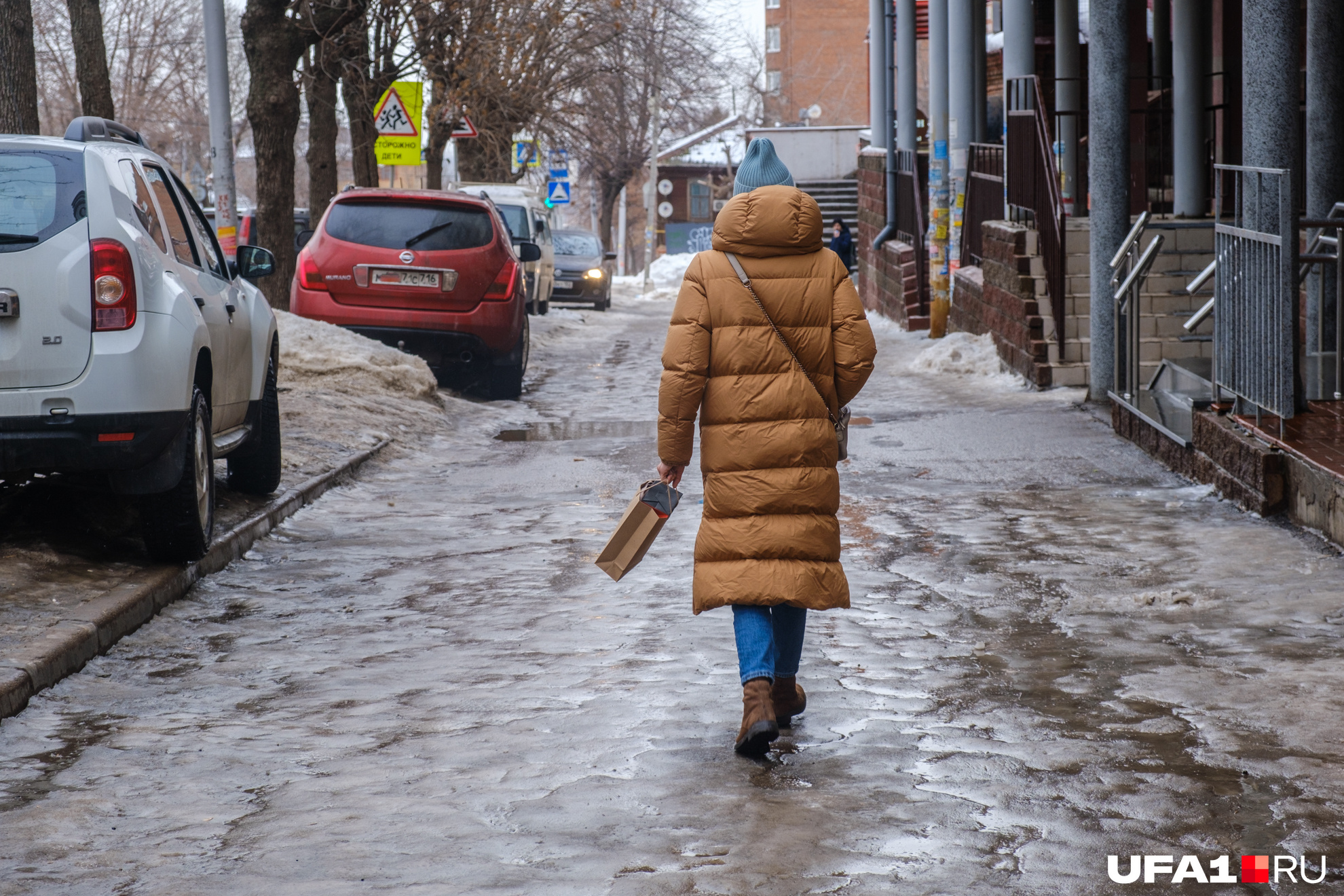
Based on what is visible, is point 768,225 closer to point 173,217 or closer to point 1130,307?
point 173,217

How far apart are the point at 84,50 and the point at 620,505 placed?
10.6 metres

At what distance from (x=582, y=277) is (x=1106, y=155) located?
2287 cm

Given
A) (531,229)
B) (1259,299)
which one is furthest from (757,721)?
(531,229)

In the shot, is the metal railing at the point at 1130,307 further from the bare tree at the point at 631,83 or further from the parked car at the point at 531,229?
the bare tree at the point at 631,83

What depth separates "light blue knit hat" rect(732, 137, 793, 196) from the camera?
15.8ft

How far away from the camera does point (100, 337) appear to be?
6293 mm

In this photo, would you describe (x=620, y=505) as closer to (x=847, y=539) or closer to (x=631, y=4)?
(x=847, y=539)

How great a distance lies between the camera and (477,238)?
47.8 ft

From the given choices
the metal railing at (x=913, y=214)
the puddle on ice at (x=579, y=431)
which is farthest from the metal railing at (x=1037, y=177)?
the metal railing at (x=913, y=214)

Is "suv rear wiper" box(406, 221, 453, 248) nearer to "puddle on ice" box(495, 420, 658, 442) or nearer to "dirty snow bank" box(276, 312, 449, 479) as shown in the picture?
"dirty snow bank" box(276, 312, 449, 479)

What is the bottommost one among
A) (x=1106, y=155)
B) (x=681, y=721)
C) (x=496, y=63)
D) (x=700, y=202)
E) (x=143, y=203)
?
(x=681, y=721)

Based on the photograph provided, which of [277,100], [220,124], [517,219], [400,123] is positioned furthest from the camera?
[517,219]

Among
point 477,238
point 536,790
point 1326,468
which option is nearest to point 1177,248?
point 477,238

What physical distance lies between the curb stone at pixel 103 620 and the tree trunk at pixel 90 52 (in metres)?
10.3
